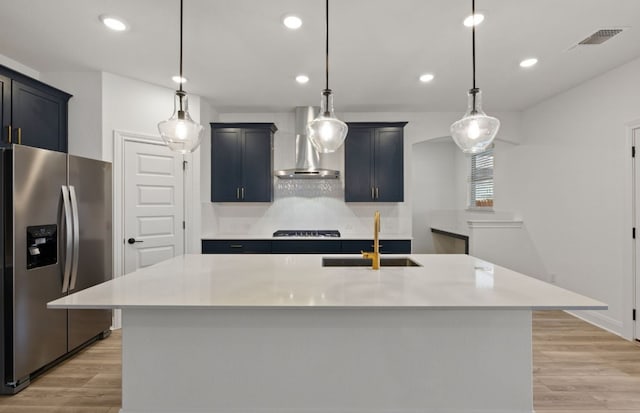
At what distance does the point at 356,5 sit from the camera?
229cm

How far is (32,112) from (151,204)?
1.29 m

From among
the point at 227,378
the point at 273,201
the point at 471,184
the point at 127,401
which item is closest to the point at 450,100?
the point at 471,184

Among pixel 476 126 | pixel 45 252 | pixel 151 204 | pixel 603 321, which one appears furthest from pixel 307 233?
pixel 603 321

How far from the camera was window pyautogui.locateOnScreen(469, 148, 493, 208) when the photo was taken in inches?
214

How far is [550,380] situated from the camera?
247 cm

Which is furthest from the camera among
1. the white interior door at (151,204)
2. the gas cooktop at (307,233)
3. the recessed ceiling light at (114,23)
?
the gas cooktop at (307,233)

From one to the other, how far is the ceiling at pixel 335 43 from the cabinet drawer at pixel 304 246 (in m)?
1.81

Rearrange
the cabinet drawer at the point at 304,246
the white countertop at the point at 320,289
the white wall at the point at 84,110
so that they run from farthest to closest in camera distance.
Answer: the cabinet drawer at the point at 304,246
the white wall at the point at 84,110
the white countertop at the point at 320,289

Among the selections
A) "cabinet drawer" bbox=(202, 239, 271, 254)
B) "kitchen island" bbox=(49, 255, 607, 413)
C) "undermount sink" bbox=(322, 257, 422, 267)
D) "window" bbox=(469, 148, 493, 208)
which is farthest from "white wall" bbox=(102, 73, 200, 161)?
"window" bbox=(469, 148, 493, 208)

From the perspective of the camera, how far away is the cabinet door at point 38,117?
9.36ft

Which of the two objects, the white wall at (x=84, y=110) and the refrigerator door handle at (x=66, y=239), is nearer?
the refrigerator door handle at (x=66, y=239)

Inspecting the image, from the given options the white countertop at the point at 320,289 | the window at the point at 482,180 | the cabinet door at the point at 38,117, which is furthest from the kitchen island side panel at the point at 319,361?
the window at the point at 482,180

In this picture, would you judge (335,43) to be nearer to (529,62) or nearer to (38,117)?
(529,62)

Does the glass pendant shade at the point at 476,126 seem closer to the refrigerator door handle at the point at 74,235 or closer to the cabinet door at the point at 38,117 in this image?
the refrigerator door handle at the point at 74,235
